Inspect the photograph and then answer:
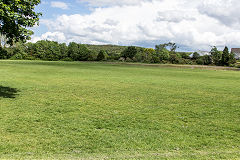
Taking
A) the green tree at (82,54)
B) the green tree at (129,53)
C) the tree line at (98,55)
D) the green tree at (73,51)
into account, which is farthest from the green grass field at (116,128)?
the green tree at (129,53)

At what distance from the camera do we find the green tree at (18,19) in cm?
1119

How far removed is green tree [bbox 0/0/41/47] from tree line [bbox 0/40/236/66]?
8220 centimetres

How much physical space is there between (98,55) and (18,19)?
88431 mm

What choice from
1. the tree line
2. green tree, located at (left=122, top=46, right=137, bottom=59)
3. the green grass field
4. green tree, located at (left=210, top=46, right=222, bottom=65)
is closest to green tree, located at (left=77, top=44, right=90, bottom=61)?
the tree line

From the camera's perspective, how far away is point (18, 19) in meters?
11.7

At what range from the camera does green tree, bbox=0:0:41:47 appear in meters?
11.2

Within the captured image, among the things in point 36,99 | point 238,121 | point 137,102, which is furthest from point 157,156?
point 36,99

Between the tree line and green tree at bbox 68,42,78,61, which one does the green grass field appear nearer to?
the tree line

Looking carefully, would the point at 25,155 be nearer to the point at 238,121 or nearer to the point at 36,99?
the point at 36,99

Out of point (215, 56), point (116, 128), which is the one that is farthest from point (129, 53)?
point (116, 128)

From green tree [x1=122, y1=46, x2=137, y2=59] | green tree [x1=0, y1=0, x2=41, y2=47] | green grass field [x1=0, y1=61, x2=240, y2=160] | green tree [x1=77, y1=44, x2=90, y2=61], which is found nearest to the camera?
green grass field [x1=0, y1=61, x2=240, y2=160]

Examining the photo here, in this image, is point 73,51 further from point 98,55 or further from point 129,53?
point 129,53

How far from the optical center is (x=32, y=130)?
8750 mm

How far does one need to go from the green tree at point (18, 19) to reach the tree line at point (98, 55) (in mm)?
82196
